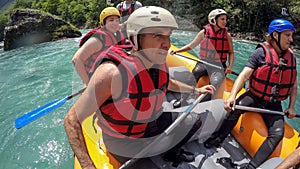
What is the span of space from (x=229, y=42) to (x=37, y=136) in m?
3.62

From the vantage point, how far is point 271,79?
2.34 meters

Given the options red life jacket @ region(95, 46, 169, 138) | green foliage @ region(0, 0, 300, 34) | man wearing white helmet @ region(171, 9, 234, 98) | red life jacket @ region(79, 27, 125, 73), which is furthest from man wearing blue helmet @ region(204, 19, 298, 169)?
green foliage @ region(0, 0, 300, 34)

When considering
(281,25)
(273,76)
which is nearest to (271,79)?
(273,76)

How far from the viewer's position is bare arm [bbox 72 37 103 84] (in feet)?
9.29

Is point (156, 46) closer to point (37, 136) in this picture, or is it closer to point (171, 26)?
point (171, 26)

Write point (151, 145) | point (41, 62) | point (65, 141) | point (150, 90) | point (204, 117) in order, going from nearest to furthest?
point (150, 90) < point (151, 145) < point (204, 117) < point (65, 141) < point (41, 62)

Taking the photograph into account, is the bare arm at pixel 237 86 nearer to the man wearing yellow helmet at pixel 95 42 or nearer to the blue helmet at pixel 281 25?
the blue helmet at pixel 281 25

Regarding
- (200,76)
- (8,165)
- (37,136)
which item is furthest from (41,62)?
(200,76)

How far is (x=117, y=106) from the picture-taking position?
1.55 m

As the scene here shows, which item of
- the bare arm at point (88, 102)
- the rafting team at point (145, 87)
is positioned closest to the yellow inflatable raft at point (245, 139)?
the rafting team at point (145, 87)

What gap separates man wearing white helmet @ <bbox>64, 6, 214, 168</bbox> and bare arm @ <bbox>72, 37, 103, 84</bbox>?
4.31 feet

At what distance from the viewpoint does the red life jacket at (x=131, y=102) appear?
1.53m

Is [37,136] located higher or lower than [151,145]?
lower

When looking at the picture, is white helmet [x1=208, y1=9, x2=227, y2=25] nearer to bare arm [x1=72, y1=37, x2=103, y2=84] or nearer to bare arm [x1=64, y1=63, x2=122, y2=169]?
bare arm [x1=72, y1=37, x2=103, y2=84]
